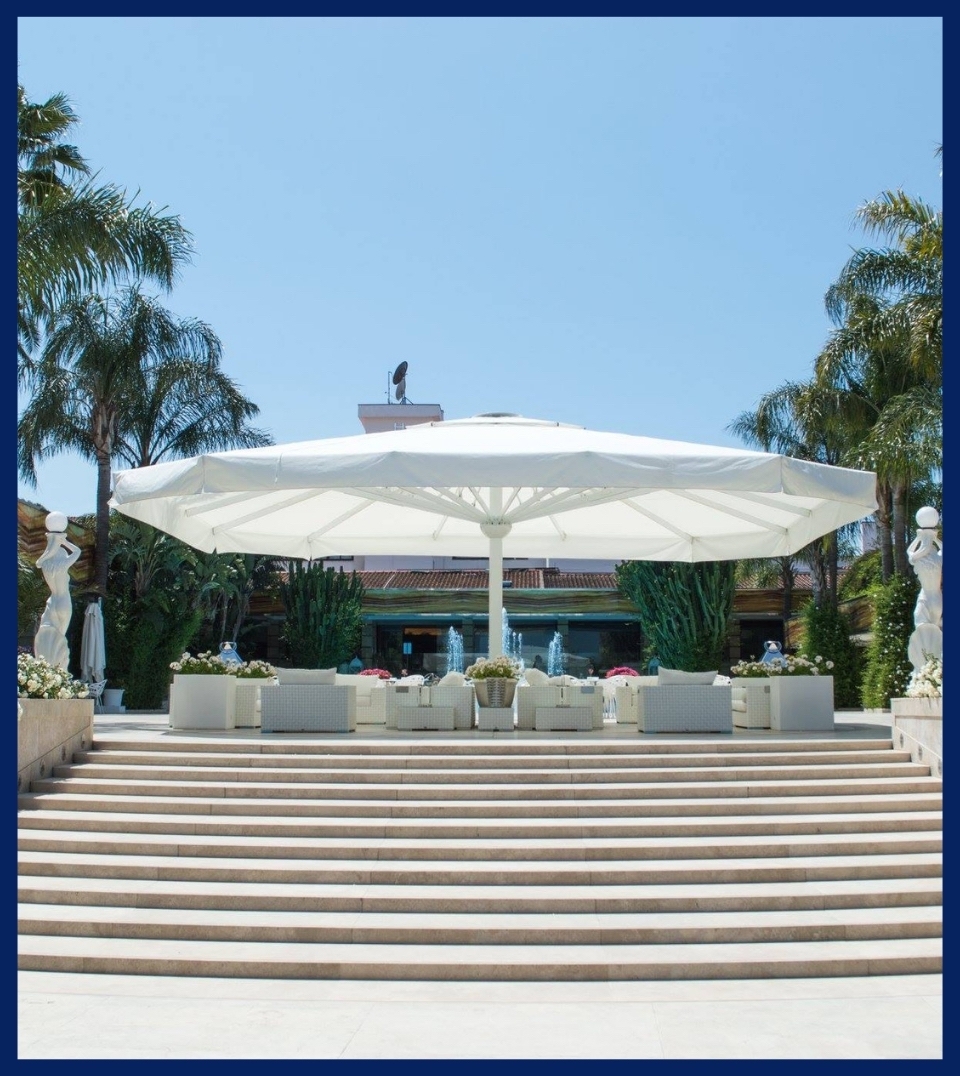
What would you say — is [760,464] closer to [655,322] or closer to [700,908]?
[700,908]

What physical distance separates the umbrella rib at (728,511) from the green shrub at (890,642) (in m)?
5.21

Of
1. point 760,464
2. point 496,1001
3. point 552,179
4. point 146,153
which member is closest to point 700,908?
point 496,1001

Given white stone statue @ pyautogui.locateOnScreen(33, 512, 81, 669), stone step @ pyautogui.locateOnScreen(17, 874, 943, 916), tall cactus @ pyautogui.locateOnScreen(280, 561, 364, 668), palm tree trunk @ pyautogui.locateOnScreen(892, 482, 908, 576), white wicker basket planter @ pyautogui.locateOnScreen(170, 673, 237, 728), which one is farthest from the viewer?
tall cactus @ pyautogui.locateOnScreen(280, 561, 364, 668)

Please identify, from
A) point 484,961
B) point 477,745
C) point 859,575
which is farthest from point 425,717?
point 859,575

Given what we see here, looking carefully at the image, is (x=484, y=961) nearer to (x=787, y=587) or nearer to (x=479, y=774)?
(x=479, y=774)

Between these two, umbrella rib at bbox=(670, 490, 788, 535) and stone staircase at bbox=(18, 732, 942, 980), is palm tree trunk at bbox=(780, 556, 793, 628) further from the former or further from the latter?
stone staircase at bbox=(18, 732, 942, 980)

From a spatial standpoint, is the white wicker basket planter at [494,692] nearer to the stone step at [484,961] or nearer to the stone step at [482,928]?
the stone step at [482,928]

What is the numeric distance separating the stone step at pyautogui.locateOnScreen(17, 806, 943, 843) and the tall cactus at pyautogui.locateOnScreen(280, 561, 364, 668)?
58.9ft

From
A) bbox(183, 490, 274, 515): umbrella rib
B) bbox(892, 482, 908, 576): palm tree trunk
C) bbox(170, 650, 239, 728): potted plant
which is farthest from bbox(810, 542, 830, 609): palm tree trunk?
bbox(170, 650, 239, 728): potted plant

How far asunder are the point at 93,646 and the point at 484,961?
676 inches

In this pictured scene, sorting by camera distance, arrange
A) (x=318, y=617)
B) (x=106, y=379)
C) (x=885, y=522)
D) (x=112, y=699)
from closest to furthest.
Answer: (x=112, y=699)
(x=885, y=522)
(x=106, y=379)
(x=318, y=617)

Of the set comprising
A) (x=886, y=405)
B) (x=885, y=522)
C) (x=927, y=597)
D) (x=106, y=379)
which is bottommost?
(x=927, y=597)

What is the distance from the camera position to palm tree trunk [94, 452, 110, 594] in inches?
975

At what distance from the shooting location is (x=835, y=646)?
22141 millimetres
